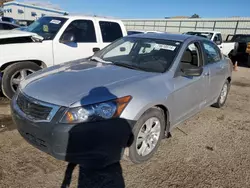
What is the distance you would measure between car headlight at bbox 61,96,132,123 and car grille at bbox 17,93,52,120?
24cm

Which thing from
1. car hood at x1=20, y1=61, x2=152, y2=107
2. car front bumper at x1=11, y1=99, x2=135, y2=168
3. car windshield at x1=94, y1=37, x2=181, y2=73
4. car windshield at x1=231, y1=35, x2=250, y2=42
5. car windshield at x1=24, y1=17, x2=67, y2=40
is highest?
car windshield at x1=24, y1=17, x2=67, y2=40

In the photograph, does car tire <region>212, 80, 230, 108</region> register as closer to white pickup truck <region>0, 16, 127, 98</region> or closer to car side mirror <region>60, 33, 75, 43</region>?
white pickup truck <region>0, 16, 127, 98</region>

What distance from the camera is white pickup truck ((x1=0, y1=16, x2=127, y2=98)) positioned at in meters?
4.67

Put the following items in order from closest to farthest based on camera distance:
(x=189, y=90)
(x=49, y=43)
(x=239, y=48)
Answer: (x=189, y=90), (x=49, y=43), (x=239, y=48)

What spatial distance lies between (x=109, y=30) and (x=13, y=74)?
2.68 metres

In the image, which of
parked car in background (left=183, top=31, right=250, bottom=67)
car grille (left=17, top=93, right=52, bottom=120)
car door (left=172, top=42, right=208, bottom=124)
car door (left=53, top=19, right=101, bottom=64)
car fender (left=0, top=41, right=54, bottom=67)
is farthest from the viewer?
parked car in background (left=183, top=31, right=250, bottom=67)

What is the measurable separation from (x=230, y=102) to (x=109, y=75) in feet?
13.5

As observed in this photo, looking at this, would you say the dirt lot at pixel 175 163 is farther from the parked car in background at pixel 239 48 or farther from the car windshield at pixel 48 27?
the parked car in background at pixel 239 48

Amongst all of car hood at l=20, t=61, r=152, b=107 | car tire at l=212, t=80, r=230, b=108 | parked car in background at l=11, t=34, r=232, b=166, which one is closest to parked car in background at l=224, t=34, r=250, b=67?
car tire at l=212, t=80, r=230, b=108

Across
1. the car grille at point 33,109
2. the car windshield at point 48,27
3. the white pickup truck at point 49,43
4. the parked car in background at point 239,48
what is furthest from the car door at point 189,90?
the parked car in background at point 239,48

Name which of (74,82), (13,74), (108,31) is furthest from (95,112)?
(108,31)

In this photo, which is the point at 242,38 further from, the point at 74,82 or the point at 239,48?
the point at 74,82

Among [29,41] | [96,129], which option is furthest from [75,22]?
[96,129]

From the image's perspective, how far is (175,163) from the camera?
3.13 meters
